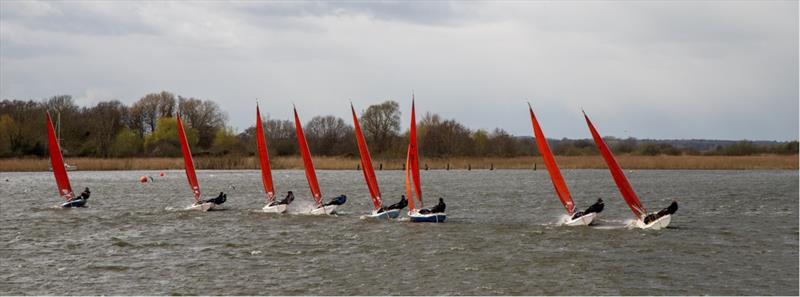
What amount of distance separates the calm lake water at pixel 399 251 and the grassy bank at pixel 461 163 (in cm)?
3651

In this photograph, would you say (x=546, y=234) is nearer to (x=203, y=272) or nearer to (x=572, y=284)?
(x=572, y=284)

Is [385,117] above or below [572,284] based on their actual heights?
above

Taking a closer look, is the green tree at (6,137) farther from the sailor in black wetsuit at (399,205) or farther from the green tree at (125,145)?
the sailor in black wetsuit at (399,205)

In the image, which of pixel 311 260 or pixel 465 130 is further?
pixel 465 130

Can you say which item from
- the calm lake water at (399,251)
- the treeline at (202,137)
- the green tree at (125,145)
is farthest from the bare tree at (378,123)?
the calm lake water at (399,251)

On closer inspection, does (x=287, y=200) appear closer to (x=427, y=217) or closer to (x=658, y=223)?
(x=427, y=217)

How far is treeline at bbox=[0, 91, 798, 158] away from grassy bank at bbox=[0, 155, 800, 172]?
2791 millimetres

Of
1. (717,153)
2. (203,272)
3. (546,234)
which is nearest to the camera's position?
(203,272)

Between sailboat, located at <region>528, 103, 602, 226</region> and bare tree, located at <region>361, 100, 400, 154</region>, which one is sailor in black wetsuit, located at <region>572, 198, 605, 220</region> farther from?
bare tree, located at <region>361, 100, 400, 154</region>

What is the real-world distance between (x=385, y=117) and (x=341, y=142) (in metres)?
8.58

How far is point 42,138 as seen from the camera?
83000 mm

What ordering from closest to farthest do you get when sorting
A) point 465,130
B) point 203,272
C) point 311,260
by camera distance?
point 203,272 < point 311,260 < point 465,130

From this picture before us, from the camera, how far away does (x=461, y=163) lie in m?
89.8

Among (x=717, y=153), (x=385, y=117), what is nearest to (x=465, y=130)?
(x=385, y=117)
